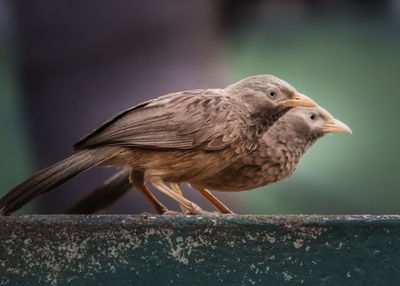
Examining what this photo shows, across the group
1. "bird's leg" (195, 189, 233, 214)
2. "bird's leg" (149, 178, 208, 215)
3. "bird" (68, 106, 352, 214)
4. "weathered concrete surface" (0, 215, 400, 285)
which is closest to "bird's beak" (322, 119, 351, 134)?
"bird" (68, 106, 352, 214)

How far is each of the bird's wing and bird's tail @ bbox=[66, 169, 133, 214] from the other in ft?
2.14

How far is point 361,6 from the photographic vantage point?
4406mm

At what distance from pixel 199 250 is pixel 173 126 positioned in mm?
759

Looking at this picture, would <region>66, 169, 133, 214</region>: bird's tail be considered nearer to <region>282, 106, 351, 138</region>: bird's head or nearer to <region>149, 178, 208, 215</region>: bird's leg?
<region>149, 178, 208, 215</region>: bird's leg

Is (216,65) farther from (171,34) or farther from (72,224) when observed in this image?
(72,224)

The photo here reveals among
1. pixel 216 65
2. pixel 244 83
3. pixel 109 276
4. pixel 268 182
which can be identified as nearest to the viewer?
pixel 109 276

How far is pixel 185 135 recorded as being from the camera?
258 centimetres

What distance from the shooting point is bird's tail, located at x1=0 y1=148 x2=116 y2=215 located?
228 centimetres

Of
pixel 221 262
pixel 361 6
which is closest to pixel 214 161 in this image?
pixel 221 262

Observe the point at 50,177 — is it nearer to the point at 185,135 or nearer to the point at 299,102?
the point at 185,135

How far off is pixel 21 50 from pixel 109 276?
266 centimetres

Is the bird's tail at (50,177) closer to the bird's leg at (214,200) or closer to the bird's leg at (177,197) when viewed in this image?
the bird's leg at (177,197)

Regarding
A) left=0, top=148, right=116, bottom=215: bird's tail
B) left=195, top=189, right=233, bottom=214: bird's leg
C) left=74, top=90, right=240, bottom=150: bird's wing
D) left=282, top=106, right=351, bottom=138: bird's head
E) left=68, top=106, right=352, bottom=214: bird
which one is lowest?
left=195, top=189, right=233, bottom=214: bird's leg

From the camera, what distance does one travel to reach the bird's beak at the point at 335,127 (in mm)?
3139
